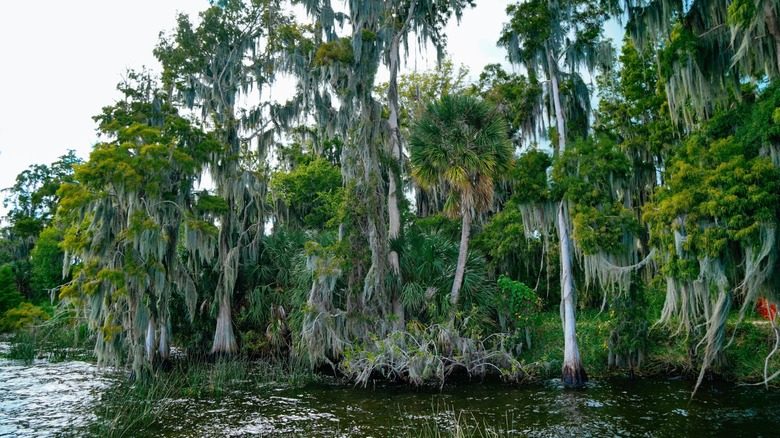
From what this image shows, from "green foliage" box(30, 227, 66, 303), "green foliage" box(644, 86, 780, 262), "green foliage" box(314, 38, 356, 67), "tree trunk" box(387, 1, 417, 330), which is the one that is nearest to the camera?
"green foliage" box(644, 86, 780, 262)

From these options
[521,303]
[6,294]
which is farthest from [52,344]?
[521,303]

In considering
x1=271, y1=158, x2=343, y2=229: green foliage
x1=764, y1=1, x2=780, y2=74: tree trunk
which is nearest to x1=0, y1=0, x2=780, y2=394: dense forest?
x1=764, y1=1, x2=780, y2=74: tree trunk

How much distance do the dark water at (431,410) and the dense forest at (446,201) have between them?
1082mm

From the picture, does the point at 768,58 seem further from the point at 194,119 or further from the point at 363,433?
the point at 194,119

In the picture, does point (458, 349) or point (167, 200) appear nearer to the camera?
point (458, 349)

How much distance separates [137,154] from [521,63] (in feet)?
44.8

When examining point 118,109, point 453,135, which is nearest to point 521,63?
point 453,135

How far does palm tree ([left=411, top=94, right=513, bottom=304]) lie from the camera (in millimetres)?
17531

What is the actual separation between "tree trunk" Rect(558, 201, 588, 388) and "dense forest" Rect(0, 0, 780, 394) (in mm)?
53

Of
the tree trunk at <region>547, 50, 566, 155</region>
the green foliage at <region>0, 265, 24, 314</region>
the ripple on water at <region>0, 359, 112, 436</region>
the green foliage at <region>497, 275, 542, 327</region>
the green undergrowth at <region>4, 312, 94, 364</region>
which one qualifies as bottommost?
the ripple on water at <region>0, 359, 112, 436</region>

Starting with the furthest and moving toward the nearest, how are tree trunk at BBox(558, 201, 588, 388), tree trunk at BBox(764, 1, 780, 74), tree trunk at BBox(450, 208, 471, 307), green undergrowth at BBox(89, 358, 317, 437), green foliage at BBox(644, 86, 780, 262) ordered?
1. tree trunk at BBox(450, 208, 471, 307)
2. tree trunk at BBox(558, 201, 588, 388)
3. green undergrowth at BBox(89, 358, 317, 437)
4. green foliage at BBox(644, 86, 780, 262)
5. tree trunk at BBox(764, 1, 780, 74)

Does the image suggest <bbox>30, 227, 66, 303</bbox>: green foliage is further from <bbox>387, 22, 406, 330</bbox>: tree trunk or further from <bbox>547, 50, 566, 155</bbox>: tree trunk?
<bbox>547, 50, 566, 155</bbox>: tree trunk

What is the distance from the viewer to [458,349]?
16.0 metres

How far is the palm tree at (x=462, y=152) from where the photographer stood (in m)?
17.5
